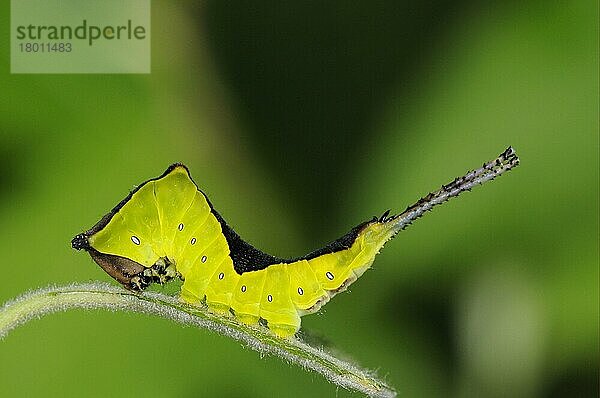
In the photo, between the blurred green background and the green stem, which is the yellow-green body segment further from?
the blurred green background

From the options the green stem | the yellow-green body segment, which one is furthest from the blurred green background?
the green stem

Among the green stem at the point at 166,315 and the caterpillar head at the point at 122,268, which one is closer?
the green stem at the point at 166,315

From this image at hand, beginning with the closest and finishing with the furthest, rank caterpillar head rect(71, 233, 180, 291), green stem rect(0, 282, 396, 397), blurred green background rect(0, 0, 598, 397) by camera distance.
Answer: green stem rect(0, 282, 396, 397)
caterpillar head rect(71, 233, 180, 291)
blurred green background rect(0, 0, 598, 397)

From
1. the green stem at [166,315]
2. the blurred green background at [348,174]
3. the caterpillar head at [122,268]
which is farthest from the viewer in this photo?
the blurred green background at [348,174]

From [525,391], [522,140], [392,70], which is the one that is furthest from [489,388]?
[392,70]

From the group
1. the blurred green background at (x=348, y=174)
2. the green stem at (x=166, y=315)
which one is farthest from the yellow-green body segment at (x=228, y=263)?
the blurred green background at (x=348, y=174)

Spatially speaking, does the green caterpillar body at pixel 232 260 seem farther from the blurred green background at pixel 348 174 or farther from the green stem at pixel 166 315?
the blurred green background at pixel 348 174

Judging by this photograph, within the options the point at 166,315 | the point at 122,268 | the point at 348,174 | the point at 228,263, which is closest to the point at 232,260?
the point at 228,263
